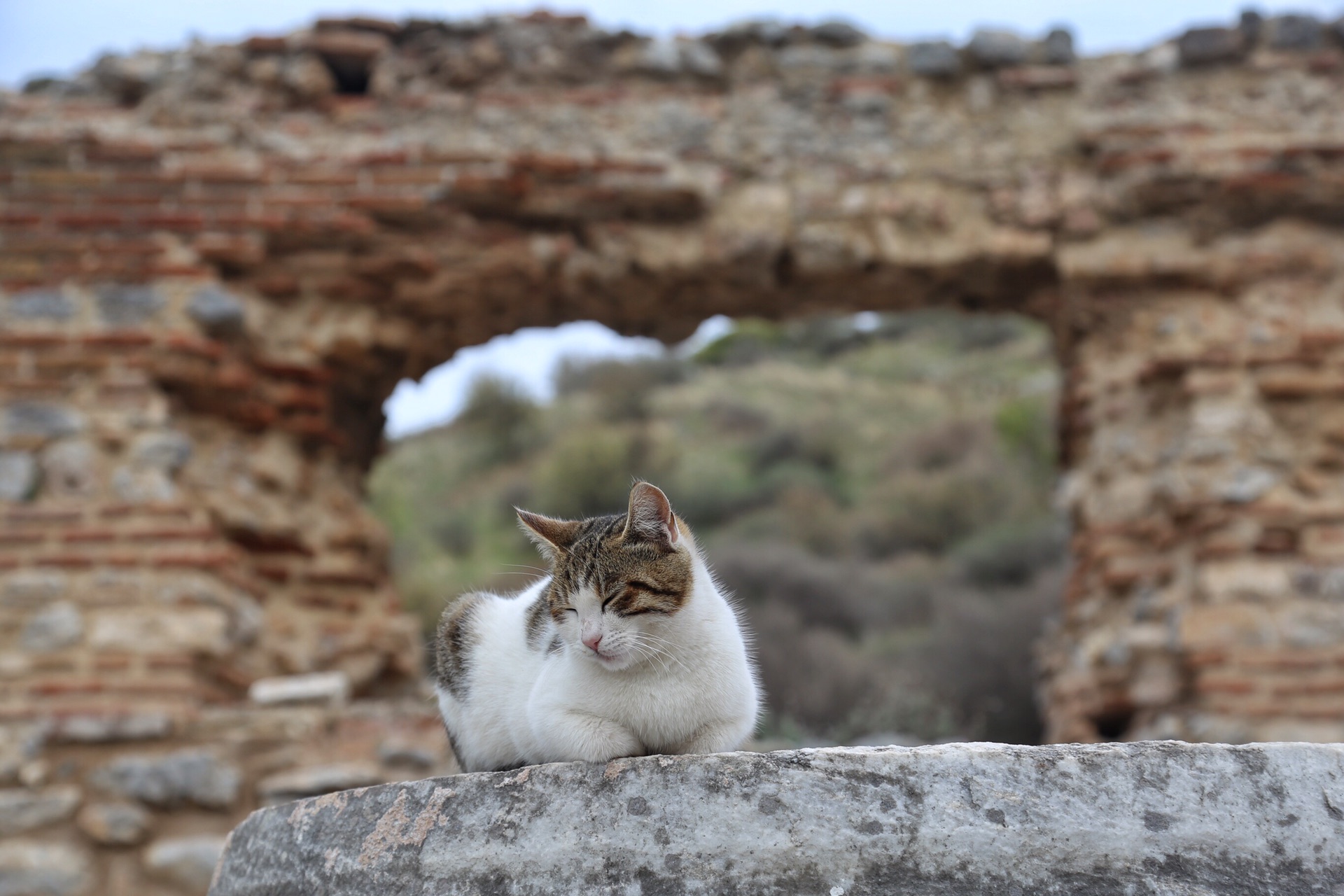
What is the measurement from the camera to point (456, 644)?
2613mm

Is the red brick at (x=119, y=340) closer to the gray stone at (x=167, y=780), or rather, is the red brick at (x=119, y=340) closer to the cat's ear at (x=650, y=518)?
the gray stone at (x=167, y=780)

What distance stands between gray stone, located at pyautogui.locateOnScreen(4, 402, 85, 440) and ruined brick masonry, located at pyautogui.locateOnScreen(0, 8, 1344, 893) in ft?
0.05

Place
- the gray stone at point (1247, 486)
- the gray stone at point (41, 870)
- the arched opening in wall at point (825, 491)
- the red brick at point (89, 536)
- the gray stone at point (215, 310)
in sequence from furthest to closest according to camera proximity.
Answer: the arched opening in wall at point (825, 491)
the gray stone at point (215, 310)
the gray stone at point (1247, 486)
the red brick at point (89, 536)
the gray stone at point (41, 870)

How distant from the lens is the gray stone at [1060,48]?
6.02 metres

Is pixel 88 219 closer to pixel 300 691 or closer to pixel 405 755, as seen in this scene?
pixel 300 691

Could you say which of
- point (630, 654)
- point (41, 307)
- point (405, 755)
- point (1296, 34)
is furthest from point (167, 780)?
point (1296, 34)

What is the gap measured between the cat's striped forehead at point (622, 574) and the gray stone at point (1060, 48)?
4.87 m

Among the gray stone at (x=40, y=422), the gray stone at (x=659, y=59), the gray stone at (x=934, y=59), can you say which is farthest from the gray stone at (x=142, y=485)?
the gray stone at (x=934, y=59)

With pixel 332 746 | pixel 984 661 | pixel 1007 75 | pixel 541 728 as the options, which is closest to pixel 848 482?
pixel 984 661

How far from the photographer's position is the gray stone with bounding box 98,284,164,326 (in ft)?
17.0

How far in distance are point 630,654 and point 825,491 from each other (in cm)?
1728

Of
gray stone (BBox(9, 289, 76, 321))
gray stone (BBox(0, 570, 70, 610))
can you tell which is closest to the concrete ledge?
gray stone (BBox(0, 570, 70, 610))

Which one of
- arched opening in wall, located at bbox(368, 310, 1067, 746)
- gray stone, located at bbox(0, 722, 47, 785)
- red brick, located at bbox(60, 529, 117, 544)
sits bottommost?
arched opening in wall, located at bbox(368, 310, 1067, 746)

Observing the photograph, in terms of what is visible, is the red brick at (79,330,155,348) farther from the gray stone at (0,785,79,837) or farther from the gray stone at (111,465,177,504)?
the gray stone at (0,785,79,837)
